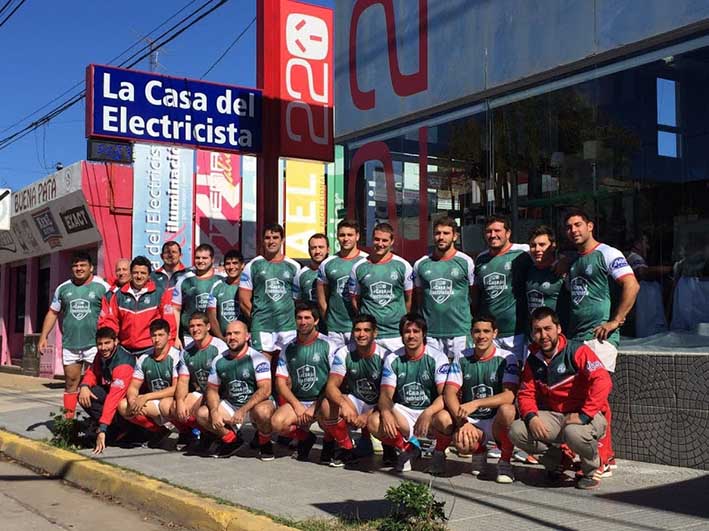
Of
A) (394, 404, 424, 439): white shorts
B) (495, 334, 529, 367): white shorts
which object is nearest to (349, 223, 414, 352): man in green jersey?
(394, 404, 424, 439): white shorts

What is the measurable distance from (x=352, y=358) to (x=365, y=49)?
→ 5650mm

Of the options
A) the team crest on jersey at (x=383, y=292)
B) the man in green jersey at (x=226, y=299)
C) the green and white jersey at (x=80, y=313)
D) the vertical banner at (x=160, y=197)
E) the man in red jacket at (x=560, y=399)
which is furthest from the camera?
the vertical banner at (x=160, y=197)

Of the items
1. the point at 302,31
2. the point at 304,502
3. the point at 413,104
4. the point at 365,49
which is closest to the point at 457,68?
the point at 413,104

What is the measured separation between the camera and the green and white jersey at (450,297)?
7.67 m

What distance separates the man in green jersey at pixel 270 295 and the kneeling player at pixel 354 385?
1348 millimetres

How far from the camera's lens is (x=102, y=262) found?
19266mm

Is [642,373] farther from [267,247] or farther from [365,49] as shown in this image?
[365,49]

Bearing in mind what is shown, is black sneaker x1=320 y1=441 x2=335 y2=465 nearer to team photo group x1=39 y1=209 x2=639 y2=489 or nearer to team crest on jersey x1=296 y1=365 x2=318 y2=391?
team photo group x1=39 y1=209 x2=639 y2=489

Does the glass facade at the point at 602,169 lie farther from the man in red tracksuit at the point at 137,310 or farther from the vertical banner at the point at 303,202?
the vertical banner at the point at 303,202

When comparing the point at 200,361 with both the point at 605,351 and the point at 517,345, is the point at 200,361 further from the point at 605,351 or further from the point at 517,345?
the point at 605,351

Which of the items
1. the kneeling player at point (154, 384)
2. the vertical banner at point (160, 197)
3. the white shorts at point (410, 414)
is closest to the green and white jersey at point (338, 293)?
the white shorts at point (410, 414)

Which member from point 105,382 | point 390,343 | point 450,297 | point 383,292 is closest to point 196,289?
point 105,382

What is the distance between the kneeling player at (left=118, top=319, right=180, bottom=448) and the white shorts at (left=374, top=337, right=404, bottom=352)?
2094 millimetres

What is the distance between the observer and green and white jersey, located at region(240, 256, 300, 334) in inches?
348
